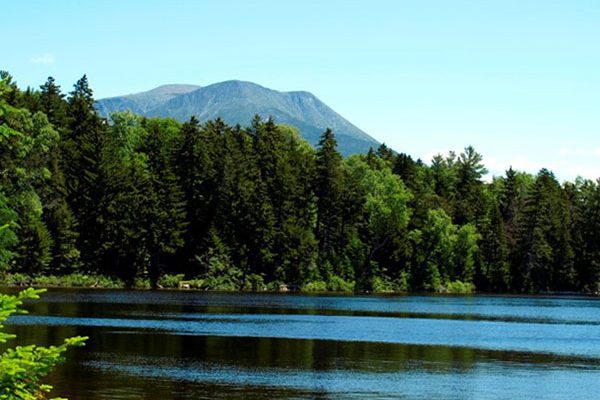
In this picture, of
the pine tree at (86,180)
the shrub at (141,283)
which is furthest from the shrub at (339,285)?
the pine tree at (86,180)

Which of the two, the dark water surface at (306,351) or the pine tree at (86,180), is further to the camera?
the pine tree at (86,180)

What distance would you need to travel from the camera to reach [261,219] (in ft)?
426

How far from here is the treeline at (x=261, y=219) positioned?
401 ft

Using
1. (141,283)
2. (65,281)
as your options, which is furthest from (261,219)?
(65,281)

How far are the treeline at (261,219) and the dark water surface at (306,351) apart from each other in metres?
30.4

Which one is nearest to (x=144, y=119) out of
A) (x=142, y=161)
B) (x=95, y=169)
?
(x=142, y=161)

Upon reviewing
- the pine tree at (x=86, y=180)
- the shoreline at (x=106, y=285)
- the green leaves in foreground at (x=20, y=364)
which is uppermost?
the pine tree at (x=86, y=180)

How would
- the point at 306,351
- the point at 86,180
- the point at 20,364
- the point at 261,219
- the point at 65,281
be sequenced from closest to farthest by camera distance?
1. the point at 20,364
2. the point at 306,351
3. the point at 65,281
4. the point at 86,180
5. the point at 261,219

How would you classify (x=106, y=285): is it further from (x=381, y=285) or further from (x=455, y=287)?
(x=455, y=287)

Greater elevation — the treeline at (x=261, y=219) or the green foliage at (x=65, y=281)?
the treeline at (x=261, y=219)

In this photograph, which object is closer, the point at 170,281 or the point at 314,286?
the point at 170,281

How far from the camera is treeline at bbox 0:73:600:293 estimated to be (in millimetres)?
122125

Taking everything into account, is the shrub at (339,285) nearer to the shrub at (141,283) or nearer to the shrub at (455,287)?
the shrub at (455,287)

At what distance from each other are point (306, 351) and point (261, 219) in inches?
3132
